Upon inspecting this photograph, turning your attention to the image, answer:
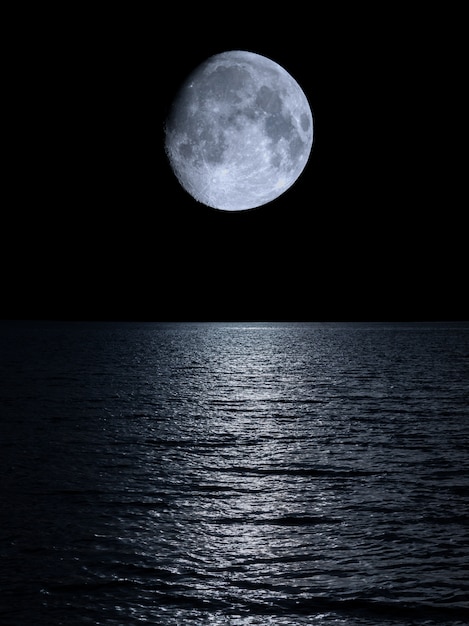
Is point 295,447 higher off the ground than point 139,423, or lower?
lower

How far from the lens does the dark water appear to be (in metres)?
9.60

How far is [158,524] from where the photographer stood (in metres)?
13.3

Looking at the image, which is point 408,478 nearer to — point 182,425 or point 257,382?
point 182,425

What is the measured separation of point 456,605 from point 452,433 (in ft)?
51.8

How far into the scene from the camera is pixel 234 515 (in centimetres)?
1387

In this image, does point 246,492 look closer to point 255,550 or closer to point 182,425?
point 255,550

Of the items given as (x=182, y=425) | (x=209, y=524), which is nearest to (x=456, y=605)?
(x=209, y=524)

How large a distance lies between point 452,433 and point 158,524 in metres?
13.9

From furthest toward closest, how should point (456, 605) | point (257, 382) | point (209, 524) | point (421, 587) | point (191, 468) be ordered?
1. point (257, 382)
2. point (191, 468)
3. point (209, 524)
4. point (421, 587)
5. point (456, 605)

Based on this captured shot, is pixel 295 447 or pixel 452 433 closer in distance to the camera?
pixel 295 447

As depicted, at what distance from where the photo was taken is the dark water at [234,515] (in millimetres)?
9602

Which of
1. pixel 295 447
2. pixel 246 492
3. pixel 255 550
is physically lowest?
A: pixel 255 550

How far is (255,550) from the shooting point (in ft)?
38.5

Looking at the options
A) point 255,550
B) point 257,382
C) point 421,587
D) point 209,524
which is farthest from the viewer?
point 257,382
